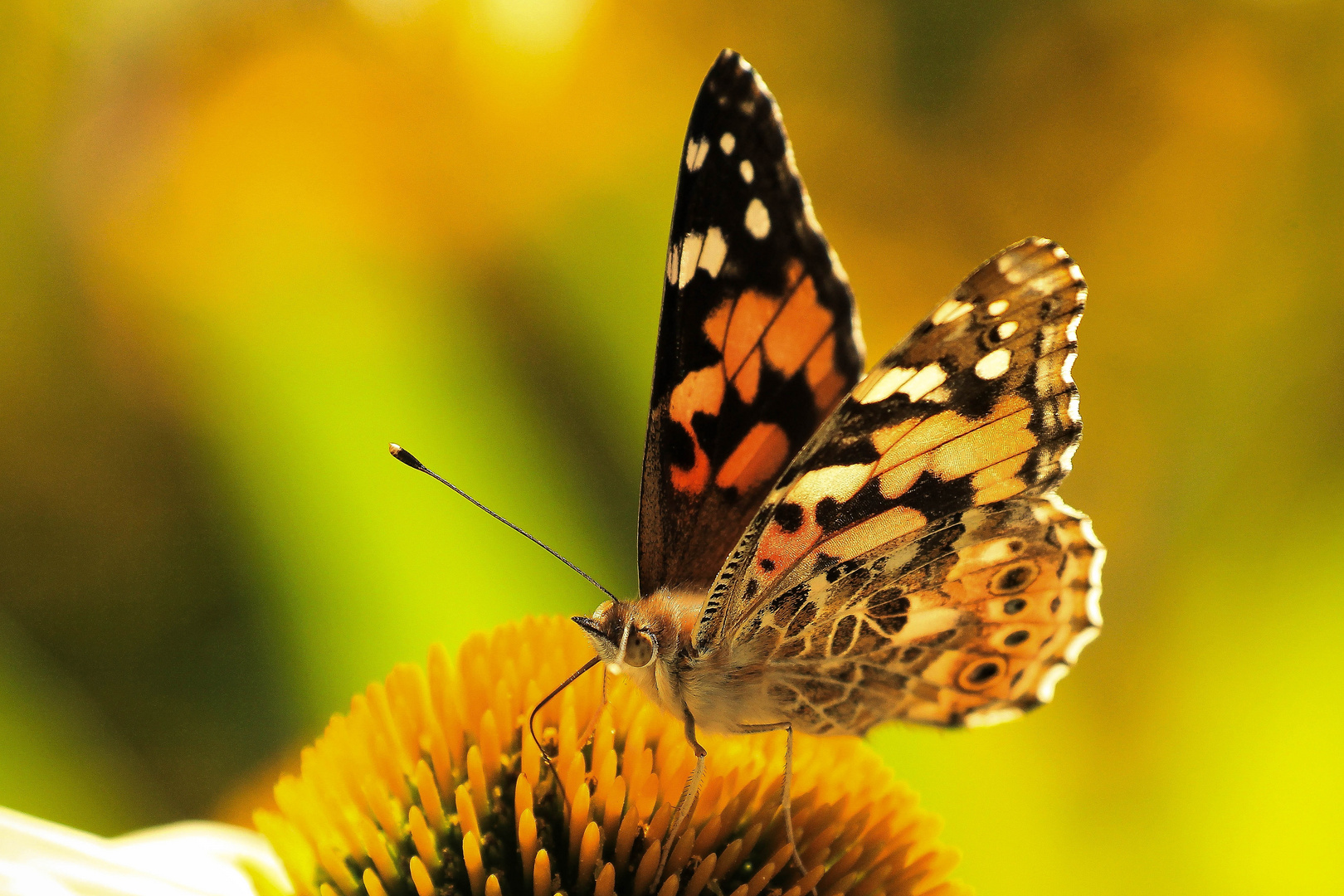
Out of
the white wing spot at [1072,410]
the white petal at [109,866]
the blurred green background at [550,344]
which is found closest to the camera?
the white wing spot at [1072,410]

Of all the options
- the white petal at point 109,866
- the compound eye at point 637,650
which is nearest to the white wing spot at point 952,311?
the compound eye at point 637,650

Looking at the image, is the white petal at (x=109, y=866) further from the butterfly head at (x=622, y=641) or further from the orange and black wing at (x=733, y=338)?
the orange and black wing at (x=733, y=338)

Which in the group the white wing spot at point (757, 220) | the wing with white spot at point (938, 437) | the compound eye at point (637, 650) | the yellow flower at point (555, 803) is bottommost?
the yellow flower at point (555, 803)

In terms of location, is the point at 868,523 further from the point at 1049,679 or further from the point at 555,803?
the point at 555,803

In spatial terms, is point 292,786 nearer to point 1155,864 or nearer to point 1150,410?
point 1155,864

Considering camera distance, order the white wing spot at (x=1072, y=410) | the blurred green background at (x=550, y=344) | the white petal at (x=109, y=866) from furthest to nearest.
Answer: the blurred green background at (x=550, y=344), the white petal at (x=109, y=866), the white wing spot at (x=1072, y=410)

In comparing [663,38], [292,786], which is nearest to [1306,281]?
[663,38]

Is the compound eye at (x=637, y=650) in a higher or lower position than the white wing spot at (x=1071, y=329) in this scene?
lower

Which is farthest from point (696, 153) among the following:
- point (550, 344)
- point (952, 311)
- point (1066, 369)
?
point (550, 344)

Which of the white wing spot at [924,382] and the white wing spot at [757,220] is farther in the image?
the white wing spot at [757,220]
